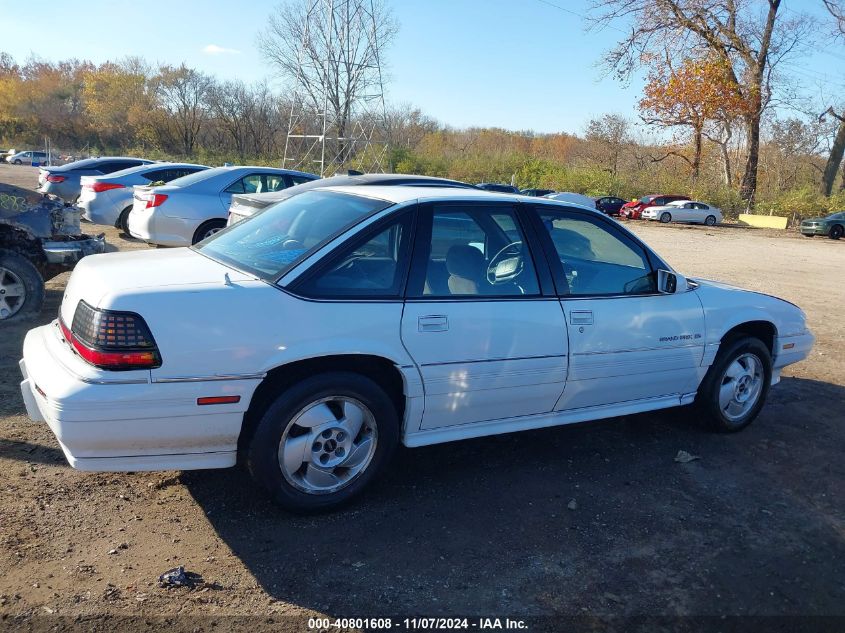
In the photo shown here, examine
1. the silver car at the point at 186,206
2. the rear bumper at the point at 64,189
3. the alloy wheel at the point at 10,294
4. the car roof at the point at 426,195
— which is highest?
the car roof at the point at 426,195

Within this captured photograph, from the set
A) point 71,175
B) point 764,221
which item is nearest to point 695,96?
point 764,221

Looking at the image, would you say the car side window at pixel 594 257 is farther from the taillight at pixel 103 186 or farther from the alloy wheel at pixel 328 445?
the taillight at pixel 103 186

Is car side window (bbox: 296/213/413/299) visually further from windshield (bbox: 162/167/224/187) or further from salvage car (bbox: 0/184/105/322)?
windshield (bbox: 162/167/224/187)

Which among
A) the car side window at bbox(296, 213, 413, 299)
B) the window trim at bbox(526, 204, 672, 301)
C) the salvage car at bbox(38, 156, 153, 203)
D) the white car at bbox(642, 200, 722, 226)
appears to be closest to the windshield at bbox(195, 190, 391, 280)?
the car side window at bbox(296, 213, 413, 299)

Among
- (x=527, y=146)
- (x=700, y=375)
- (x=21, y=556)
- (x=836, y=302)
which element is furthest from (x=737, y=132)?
(x=21, y=556)

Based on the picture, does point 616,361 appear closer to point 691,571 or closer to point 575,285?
point 575,285

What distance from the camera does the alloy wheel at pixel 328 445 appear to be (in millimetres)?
3355

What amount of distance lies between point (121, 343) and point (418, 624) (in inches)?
67.9

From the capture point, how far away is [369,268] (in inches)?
141

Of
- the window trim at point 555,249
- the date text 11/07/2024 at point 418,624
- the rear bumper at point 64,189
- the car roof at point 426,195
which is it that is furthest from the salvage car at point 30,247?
the rear bumper at point 64,189

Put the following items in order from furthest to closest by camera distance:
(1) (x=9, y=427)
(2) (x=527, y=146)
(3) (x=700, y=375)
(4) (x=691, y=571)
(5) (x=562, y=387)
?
(2) (x=527, y=146) < (3) (x=700, y=375) < (1) (x=9, y=427) < (5) (x=562, y=387) < (4) (x=691, y=571)

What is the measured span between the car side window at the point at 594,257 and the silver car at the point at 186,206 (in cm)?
700

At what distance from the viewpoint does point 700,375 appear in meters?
4.77

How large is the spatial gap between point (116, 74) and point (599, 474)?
72900 mm
